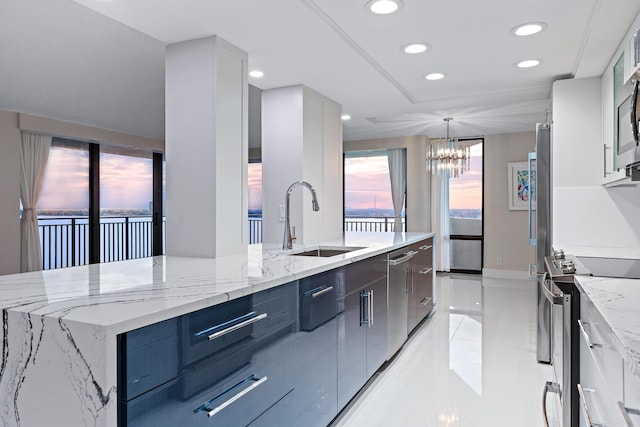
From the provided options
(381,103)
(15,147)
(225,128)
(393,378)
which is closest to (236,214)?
(225,128)

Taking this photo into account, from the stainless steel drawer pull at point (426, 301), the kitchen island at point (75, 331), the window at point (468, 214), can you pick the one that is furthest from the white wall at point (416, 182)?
the kitchen island at point (75, 331)

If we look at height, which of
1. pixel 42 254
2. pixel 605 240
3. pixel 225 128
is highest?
pixel 225 128

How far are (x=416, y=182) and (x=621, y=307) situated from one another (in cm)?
589

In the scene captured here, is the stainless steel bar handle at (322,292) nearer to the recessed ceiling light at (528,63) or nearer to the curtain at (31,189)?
the recessed ceiling light at (528,63)

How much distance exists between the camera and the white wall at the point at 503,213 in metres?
6.77

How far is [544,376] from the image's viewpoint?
2.97 metres

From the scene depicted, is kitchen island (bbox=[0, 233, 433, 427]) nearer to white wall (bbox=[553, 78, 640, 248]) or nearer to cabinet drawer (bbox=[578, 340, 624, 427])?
cabinet drawer (bbox=[578, 340, 624, 427])

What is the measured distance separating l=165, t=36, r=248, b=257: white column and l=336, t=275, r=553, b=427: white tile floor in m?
1.35

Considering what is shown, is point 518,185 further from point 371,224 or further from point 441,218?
point 371,224

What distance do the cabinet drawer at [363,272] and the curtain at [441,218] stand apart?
173 inches

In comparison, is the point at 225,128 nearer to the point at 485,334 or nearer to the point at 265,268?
the point at 265,268

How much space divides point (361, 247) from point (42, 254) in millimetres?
4842

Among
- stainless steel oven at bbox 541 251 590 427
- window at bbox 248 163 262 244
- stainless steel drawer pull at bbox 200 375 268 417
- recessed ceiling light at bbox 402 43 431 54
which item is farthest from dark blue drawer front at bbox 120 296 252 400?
window at bbox 248 163 262 244

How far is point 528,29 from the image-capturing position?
8.46 ft
